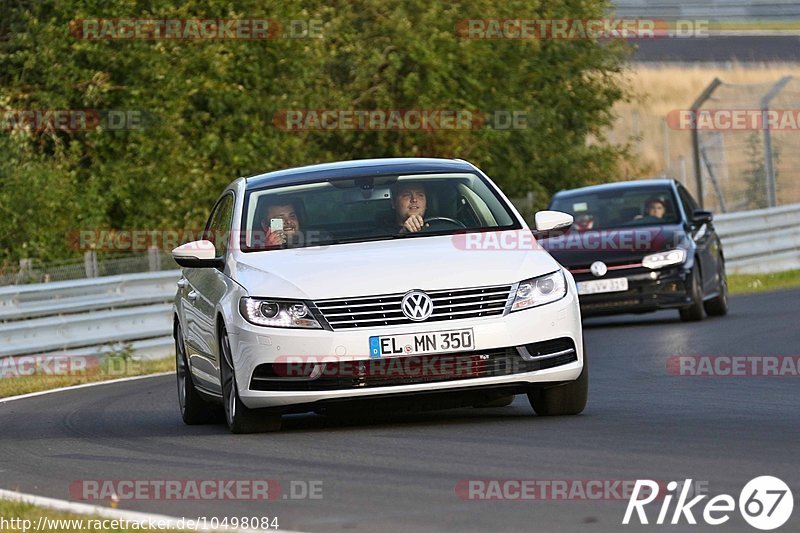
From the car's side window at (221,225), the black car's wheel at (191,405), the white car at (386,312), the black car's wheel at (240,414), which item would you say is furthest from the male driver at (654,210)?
the black car's wheel at (240,414)

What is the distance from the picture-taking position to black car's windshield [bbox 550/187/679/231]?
2005 cm

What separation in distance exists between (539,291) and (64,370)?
9704 millimetres

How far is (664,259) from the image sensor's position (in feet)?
62.5

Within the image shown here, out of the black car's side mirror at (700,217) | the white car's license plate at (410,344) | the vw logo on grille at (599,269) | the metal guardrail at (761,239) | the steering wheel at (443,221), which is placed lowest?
the metal guardrail at (761,239)

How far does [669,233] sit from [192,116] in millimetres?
11427

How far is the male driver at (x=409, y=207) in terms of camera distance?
35.2ft

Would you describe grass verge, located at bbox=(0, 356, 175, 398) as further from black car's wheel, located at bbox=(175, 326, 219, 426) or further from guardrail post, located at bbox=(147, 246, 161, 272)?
black car's wheel, located at bbox=(175, 326, 219, 426)

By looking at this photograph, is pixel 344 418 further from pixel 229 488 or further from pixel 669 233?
pixel 669 233

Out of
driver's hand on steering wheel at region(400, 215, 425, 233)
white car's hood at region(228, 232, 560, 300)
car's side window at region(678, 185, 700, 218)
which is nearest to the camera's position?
white car's hood at region(228, 232, 560, 300)

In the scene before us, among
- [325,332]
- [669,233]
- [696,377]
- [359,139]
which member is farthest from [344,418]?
[359,139]

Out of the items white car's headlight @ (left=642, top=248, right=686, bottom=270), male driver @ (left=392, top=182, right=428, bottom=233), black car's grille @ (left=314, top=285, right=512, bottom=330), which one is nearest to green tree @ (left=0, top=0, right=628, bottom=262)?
white car's headlight @ (left=642, top=248, right=686, bottom=270)

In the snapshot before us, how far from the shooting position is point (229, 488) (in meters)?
7.83

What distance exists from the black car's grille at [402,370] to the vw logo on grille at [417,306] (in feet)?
0.69

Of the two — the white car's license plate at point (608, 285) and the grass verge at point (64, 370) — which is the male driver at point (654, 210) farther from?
the grass verge at point (64, 370)
